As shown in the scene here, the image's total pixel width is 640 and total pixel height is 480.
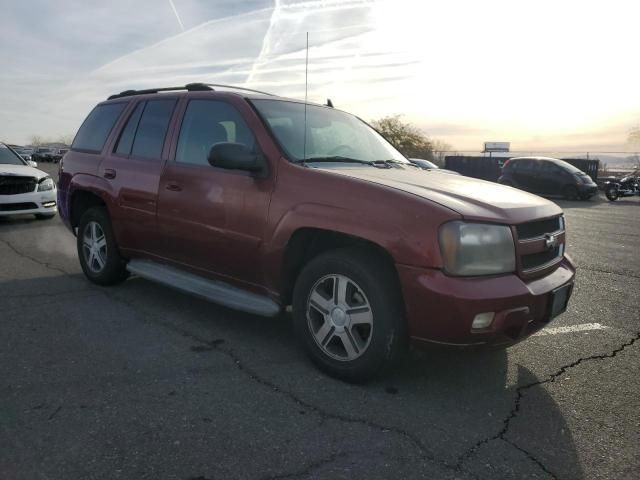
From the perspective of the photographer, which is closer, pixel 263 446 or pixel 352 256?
pixel 263 446

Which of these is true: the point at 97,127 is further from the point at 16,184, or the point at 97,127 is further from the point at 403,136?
the point at 403,136

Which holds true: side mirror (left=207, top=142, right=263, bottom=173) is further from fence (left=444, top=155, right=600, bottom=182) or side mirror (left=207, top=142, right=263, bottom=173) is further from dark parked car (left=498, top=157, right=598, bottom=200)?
fence (left=444, top=155, right=600, bottom=182)

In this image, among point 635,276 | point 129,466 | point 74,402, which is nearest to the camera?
point 129,466

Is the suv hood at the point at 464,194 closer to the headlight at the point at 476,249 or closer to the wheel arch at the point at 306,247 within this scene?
the headlight at the point at 476,249

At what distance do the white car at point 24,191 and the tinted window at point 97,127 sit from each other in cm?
480

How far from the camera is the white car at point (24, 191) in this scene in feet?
31.4

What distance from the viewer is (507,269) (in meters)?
2.98

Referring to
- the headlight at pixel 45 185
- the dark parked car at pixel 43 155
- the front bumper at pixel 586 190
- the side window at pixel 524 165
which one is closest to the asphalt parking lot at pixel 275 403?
the headlight at pixel 45 185

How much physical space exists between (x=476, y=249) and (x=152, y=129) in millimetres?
3135

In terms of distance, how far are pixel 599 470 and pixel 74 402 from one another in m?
2.68

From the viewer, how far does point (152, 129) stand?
473cm

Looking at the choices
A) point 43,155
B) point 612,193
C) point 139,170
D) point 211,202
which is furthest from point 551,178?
point 43,155

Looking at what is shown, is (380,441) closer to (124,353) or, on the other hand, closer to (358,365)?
(358,365)

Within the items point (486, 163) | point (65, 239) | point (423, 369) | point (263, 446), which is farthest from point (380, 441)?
point (486, 163)
